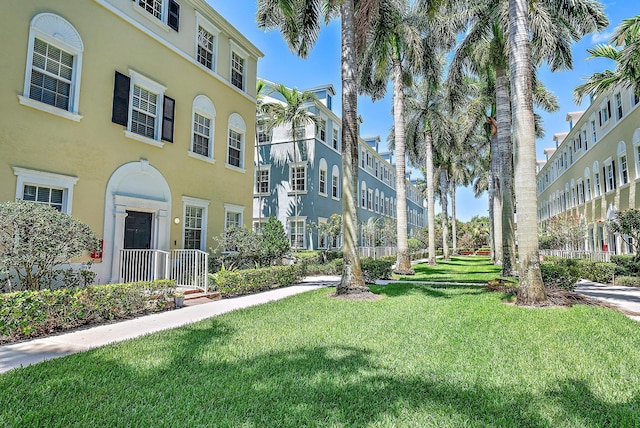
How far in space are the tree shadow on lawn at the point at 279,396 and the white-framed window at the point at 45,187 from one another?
16.9 feet

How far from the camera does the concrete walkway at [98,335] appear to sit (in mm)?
4973

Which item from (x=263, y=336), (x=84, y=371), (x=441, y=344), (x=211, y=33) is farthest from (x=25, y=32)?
(x=441, y=344)

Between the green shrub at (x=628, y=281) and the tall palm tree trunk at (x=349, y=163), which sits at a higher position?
the tall palm tree trunk at (x=349, y=163)

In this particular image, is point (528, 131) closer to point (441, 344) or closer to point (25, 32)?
point (441, 344)

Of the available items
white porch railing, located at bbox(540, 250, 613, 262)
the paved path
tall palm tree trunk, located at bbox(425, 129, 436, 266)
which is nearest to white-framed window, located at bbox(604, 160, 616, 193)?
white porch railing, located at bbox(540, 250, 613, 262)

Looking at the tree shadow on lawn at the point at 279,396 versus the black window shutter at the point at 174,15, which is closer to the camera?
the tree shadow on lawn at the point at 279,396

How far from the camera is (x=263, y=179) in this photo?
24.3m

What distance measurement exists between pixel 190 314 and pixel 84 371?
3825mm

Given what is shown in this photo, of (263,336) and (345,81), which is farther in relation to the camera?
(345,81)

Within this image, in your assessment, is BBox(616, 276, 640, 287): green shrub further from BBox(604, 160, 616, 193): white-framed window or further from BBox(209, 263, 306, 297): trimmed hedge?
BBox(209, 263, 306, 297): trimmed hedge

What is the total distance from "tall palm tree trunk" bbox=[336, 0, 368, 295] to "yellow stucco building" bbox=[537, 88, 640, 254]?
473 inches

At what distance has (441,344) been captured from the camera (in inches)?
217

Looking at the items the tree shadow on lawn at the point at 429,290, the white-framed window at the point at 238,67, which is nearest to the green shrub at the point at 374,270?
the tree shadow on lawn at the point at 429,290

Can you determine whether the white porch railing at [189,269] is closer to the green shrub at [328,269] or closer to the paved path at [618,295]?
the green shrub at [328,269]
